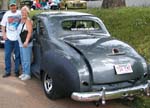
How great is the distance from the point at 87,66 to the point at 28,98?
1.70 metres

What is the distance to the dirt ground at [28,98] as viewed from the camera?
6.32 metres

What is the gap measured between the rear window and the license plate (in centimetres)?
177

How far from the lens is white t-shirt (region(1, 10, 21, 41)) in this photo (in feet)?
26.9

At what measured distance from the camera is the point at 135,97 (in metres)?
6.51

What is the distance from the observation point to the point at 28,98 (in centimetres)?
677

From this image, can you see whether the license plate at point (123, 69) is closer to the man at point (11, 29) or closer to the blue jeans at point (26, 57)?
the blue jeans at point (26, 57)

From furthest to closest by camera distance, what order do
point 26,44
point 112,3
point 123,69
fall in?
point 112,3
point 26,44
point 123,69

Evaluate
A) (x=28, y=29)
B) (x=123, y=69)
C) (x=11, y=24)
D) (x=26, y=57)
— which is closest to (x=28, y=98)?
(x=26, y=57)

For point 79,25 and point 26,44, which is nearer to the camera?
point 79,25

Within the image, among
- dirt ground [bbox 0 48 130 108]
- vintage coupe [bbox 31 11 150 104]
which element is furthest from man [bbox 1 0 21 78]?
vintage coupe [bbox 31 11 150 104]

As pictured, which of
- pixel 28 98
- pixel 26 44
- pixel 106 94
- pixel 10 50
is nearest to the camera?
pixel 106 94

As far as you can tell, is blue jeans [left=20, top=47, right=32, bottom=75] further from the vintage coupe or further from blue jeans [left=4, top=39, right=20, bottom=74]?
the vintage coupe

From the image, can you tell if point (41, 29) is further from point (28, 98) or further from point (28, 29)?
point (28, 98)

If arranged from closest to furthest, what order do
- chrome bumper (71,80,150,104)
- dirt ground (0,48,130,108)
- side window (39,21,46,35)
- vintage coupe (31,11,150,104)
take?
chrome bumper (71,80,150,104) < vintage coupe (31,11,150,104) < dirt ground (0,48,130,108) < side window (39,21,46,35)
